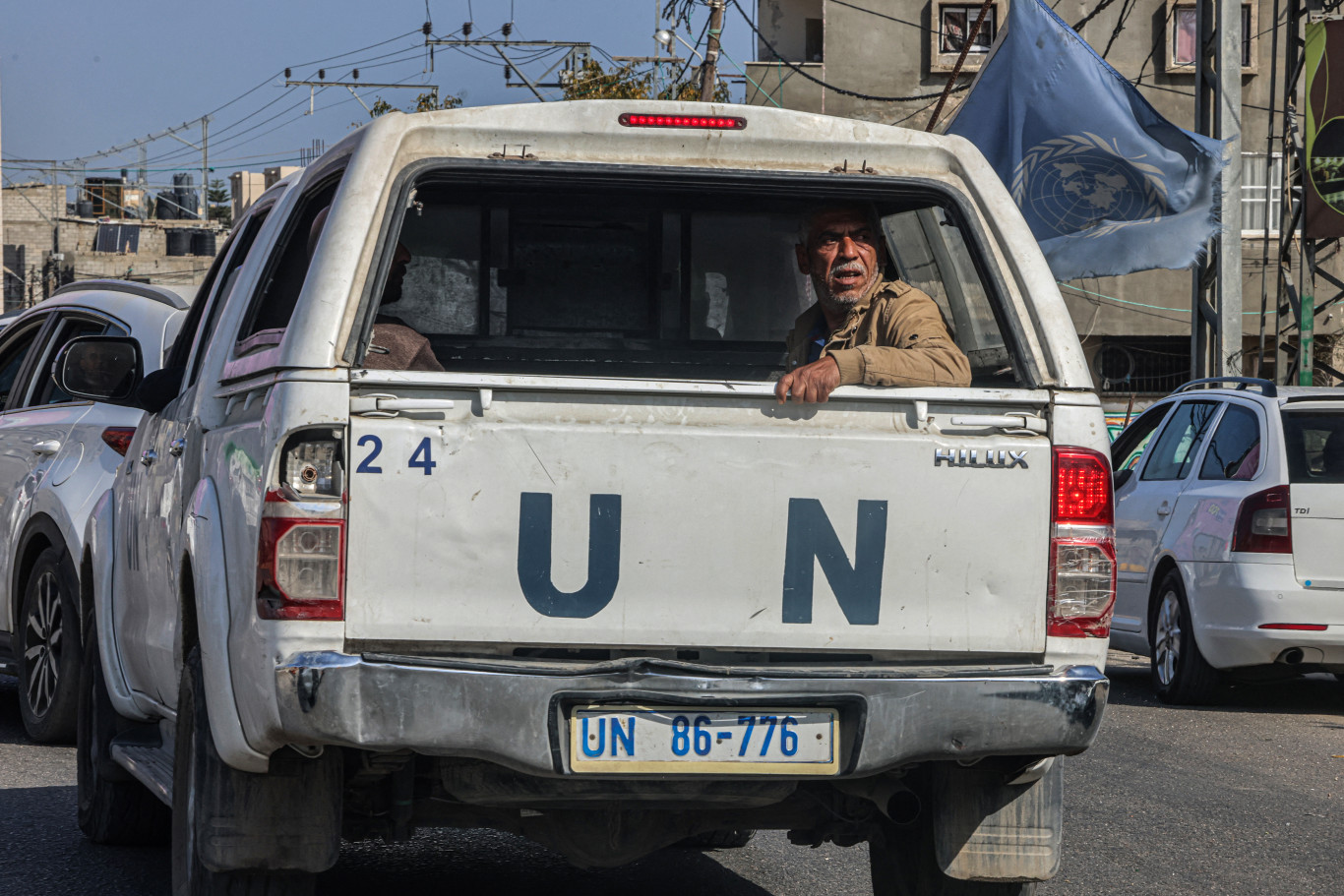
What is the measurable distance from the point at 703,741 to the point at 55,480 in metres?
4.75

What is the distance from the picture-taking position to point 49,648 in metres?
7.42

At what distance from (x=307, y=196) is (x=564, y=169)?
0.77 meters

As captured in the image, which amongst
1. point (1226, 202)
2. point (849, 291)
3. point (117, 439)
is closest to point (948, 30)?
point (1226, 202)

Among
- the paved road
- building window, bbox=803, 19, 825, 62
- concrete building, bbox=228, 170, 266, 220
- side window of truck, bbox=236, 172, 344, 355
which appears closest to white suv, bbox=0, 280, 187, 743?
the paved road

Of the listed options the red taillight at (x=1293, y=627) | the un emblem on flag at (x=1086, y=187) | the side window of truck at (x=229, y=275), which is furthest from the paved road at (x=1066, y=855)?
the un emblem on flag at (x=1086, y=187)

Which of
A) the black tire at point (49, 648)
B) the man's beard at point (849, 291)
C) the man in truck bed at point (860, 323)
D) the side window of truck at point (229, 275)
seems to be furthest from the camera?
the black tire at point (49, 648)

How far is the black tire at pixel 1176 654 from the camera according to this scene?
945cm

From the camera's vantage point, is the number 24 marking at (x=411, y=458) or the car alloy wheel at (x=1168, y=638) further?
the car alloy wheel at (x=1168, y=638)

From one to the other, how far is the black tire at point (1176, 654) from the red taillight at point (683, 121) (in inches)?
242

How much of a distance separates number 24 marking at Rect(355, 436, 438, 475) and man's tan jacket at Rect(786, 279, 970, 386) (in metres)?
0.89

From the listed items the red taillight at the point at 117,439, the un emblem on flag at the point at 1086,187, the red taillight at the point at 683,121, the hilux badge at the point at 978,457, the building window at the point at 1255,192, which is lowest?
the red taillight at the point at 117,439

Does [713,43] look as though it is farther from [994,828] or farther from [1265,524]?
[994,828]

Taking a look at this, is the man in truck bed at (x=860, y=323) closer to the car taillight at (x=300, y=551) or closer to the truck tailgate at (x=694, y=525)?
the truck tailgate at (x=694, y=525)

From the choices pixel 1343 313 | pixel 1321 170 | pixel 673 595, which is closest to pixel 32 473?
pixel 673 595
